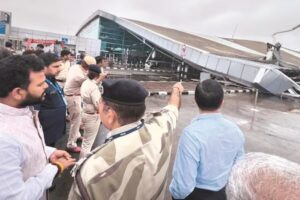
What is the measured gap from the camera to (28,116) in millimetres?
1762

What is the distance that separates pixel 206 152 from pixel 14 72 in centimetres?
146

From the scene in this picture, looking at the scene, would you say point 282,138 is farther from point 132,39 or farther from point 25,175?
point 132,39

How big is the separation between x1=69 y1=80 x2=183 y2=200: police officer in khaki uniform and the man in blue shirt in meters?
0.32

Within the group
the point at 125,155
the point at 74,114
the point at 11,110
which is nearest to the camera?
the point at 125,155

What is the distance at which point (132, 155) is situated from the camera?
4.60 feet

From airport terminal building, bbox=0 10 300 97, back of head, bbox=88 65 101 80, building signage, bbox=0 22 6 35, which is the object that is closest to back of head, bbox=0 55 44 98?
back of head, bbox=88 65 101 80

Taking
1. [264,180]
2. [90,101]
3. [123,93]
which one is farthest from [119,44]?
[264,180]

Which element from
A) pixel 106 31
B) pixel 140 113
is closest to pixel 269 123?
pixel 140 113

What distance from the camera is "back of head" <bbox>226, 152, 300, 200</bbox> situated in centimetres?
81

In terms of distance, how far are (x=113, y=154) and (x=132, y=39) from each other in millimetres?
40443

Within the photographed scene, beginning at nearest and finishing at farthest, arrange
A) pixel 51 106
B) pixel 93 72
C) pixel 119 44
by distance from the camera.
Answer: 1. pixel 51 106
2. pixel 93 72
3. pixel 119 44

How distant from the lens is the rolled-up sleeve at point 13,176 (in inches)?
55.0

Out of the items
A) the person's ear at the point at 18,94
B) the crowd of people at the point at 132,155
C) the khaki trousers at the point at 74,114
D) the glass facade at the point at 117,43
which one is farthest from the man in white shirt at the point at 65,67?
the glass facade at the point at 117,43

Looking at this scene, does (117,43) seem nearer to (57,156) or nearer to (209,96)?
(209,96)
